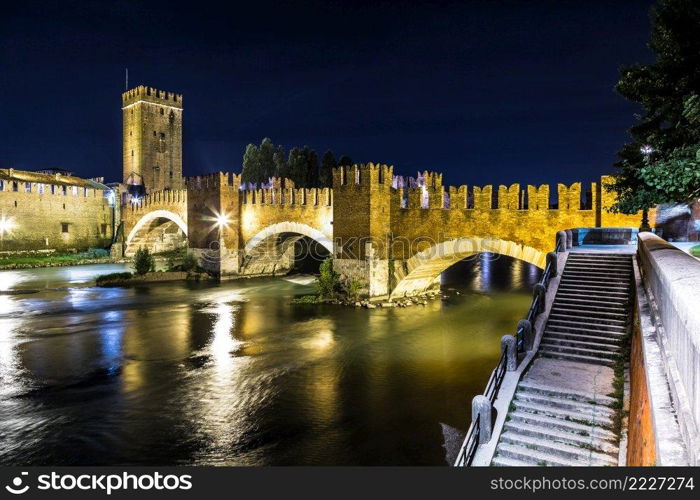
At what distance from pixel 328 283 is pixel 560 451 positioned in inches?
634

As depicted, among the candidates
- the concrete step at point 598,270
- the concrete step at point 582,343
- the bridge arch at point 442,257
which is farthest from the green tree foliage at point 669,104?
the bridge arch at point 442,257

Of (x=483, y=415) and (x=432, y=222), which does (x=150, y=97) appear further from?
(x=483, y=415)

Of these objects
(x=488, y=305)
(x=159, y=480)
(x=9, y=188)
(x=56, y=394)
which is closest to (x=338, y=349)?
(x=56, y=394)

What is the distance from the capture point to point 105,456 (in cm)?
839

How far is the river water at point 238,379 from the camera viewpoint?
8.71 meters

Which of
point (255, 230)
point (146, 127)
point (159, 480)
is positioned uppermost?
point (146, 127)

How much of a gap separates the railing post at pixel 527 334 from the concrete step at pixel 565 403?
1291 mm

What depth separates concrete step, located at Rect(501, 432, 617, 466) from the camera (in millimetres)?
6539

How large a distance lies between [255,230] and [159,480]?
25351 mm

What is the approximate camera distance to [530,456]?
683 cm

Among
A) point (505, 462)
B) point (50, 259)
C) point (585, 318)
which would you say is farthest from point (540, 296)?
point (50, 259)

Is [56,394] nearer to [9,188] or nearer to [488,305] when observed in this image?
[488,305]

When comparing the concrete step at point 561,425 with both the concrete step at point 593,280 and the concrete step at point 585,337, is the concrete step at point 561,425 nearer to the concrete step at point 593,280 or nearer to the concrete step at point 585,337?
the concrete step at point 585,337

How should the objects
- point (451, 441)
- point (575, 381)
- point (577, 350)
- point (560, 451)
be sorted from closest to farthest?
1. point (560, 451)
2. point (575, 381)
3. point (451, 441)
4. point (577, 350)
